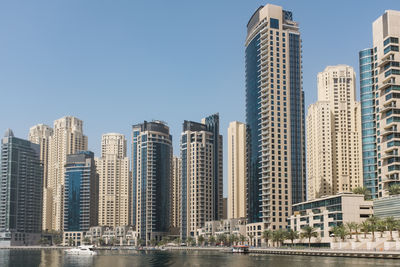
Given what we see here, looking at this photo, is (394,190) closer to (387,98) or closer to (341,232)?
(341,232)

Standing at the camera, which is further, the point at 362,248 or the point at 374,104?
the point at 374,104

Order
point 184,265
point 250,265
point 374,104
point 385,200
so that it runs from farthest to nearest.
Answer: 1. point 374,104
2. point 385,200
3. point 184,265
4. point 250,265

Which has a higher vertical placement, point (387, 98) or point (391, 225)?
point (387, 98)

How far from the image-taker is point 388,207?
16988 cm

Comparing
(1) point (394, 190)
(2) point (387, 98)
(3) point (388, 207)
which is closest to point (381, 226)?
(3) point (388, 207)

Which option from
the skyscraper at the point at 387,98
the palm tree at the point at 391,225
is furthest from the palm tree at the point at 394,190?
the palm tree at the point at 391,225

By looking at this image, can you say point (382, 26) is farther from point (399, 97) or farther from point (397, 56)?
point (399, 97)

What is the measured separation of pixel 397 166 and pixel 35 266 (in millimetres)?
109654

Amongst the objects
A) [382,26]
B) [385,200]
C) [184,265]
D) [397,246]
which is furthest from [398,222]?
[382,26]

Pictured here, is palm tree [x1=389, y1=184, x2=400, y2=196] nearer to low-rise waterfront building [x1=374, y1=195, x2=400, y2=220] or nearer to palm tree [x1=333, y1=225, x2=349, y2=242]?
low-rise waterfront building [x1=374, y1=195, x2=400, y2=220]

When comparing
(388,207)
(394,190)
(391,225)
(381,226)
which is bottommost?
(381,226)

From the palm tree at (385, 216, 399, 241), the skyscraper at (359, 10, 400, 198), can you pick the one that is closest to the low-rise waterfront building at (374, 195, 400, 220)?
the skyscraper at (359, 10, 400, 198)

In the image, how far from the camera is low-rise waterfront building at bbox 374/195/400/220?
16475 centimetres

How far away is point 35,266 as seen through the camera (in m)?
144
